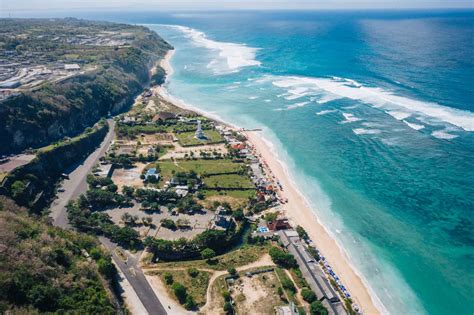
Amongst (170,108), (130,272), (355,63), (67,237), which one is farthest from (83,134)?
(355,63)

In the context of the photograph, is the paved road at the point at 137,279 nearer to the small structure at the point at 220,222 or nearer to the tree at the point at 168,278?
the tree at the point at 168,278

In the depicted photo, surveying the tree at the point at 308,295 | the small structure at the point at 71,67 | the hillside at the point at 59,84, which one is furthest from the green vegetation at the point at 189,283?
the small structure at the point at 71,67

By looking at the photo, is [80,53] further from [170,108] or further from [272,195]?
[272,195]

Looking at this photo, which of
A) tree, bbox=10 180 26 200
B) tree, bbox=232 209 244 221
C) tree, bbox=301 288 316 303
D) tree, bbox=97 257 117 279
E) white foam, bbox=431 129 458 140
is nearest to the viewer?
tree, bbox=301 288 316 303

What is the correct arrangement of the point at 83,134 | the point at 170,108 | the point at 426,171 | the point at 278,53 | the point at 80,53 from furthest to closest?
the point at 278,53 → the point at 80,53 → the point at 170,108 → the point at 83,134 → the point at 426,171

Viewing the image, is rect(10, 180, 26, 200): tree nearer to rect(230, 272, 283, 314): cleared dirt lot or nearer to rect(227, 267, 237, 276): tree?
rect(227, 267, 237, 276): tree

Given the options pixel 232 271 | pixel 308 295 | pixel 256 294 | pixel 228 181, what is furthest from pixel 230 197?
pixel 308 295

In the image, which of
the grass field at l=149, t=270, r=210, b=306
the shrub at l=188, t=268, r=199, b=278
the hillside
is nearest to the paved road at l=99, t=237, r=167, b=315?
the grass field at l=149, t=270, r=210, b=306
